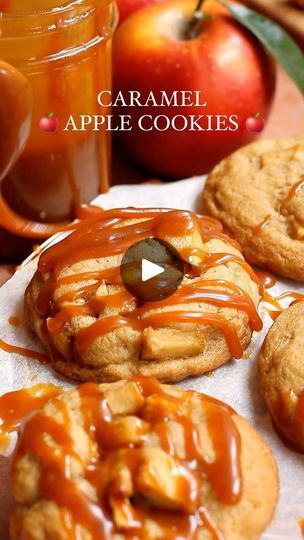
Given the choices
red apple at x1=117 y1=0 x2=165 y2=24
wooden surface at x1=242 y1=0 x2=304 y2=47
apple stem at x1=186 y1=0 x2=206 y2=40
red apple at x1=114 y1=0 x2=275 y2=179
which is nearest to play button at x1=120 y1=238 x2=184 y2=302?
red apple at x1=114 y1=0 x2=275 y2=179

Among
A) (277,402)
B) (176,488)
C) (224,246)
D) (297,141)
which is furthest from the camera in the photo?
(297,141)

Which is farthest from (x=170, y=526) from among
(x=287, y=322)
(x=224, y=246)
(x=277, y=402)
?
(x=224, y=246)

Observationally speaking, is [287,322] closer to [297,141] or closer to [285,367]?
[285,367]

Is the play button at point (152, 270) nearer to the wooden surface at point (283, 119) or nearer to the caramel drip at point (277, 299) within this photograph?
the caramel drip at point (277, 299)

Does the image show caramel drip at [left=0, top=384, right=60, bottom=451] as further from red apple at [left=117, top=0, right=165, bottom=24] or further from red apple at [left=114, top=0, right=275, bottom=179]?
red apple at [left=117, top=0, right=165, bottom=24]

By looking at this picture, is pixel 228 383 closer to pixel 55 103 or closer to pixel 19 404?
pixel 19 404

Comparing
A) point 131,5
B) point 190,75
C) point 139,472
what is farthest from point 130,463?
point 131,5

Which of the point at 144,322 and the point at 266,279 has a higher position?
the point at 144,322
